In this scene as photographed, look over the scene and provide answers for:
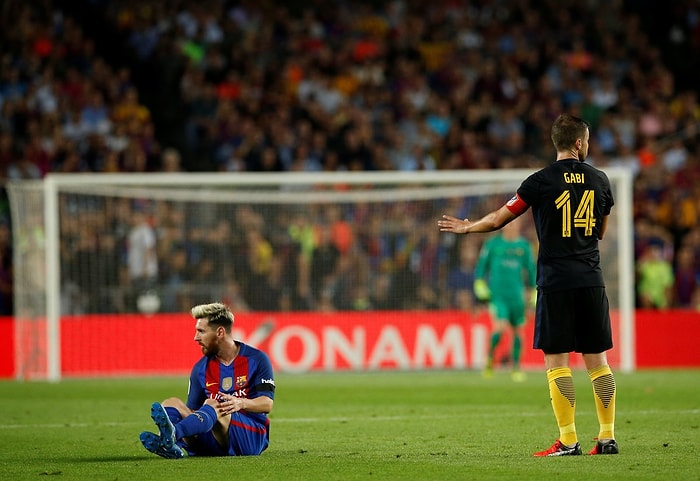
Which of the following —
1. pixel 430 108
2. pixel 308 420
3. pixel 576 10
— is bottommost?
pixel 308 420

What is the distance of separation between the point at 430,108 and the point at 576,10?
4952mm

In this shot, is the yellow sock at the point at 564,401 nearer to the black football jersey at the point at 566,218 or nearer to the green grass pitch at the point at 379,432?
the green grass pitch at the point at 379,432

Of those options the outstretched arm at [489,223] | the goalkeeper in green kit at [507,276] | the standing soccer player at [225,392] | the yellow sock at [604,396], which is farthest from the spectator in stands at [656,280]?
the standing soccer player at [225,392]

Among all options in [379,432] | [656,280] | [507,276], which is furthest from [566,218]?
[656,280]

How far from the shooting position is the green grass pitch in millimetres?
7785

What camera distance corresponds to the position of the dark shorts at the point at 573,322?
8.30m

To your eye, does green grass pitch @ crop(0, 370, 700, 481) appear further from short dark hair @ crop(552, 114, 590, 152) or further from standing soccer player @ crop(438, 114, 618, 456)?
short dark hair @ crop(552, 114, 590, 152)

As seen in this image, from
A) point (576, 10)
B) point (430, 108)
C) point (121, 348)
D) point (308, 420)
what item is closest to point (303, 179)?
point (121, 348)

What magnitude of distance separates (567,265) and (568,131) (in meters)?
0.86

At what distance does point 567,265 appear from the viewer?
8344mm

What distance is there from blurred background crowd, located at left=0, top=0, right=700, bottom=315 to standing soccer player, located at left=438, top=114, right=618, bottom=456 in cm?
1247

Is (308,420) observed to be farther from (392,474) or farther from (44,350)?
(44,350)

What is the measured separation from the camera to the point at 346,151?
2373cm

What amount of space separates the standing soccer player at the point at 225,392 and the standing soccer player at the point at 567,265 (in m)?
1.60
